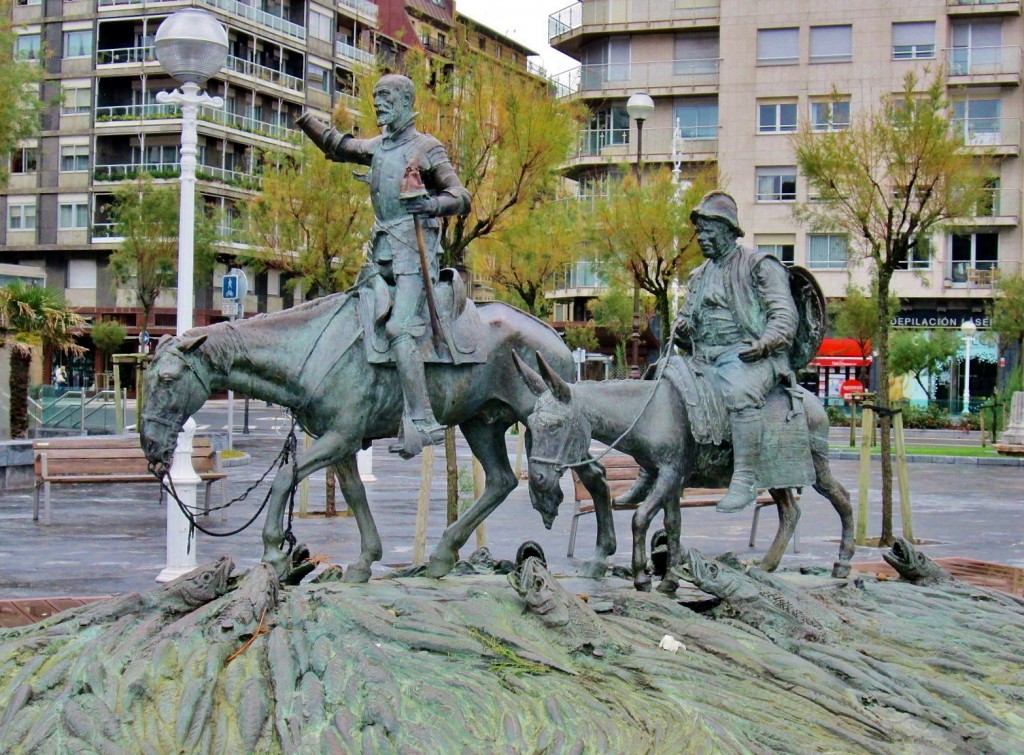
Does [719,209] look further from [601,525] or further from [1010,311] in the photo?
[1010,311]

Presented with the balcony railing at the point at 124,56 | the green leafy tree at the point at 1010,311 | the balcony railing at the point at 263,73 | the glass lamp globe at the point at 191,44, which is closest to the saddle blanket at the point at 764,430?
the glass lamp globe at the point at 191,44

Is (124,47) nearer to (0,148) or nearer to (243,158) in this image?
(243,158)

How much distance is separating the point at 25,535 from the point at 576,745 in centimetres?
1099

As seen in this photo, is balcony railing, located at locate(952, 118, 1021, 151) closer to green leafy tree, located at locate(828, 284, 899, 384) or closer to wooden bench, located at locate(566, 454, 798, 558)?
green leafy tree, located at locate(828, 284, 899, 384)

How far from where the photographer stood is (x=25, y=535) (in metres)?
14.3

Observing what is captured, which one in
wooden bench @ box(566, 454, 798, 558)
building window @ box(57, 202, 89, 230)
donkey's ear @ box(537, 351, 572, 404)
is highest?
building window @ box(57, 202, 89, 230)

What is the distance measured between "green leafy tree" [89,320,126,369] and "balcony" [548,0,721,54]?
67.5 feet

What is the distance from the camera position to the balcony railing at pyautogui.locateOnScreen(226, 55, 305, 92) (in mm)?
53188

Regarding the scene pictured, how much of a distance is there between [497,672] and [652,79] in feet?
146

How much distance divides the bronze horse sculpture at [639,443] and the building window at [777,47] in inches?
1577

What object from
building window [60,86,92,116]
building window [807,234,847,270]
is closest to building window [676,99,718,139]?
building window [807,234,847,270]

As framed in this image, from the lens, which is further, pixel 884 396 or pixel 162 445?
pixel 884 396

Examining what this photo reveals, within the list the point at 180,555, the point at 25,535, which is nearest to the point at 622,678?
the point at 180,555

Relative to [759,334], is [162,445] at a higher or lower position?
lower
